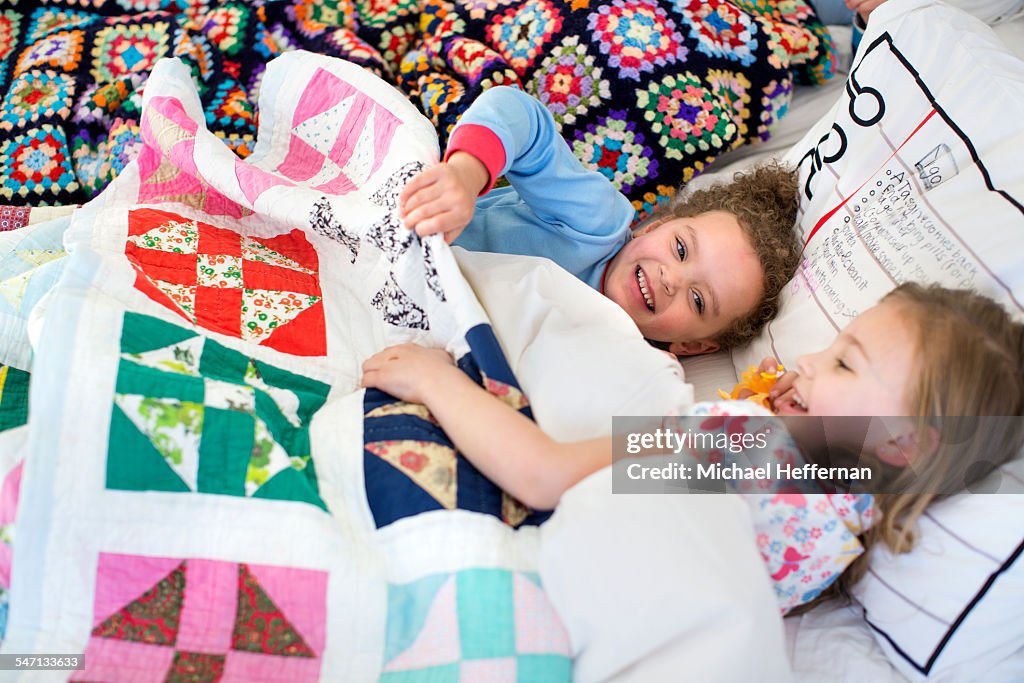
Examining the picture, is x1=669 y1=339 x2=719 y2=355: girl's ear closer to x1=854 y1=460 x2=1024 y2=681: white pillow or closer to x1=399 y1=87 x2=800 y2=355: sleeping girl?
x1=399 y1=87 x2=800 y2=355: sleeping girl

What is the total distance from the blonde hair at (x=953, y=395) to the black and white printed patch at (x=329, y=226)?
2.15 feet

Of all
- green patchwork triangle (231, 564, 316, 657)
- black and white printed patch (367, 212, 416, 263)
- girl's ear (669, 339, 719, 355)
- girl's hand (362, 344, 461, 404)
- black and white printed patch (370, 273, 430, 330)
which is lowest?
girl's ear (669, 339, 719, 355)

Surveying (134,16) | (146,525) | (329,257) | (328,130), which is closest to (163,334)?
(146,525)

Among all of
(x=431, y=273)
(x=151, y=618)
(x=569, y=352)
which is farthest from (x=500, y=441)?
(x=151, y=618)

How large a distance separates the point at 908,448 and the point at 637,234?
0.57m

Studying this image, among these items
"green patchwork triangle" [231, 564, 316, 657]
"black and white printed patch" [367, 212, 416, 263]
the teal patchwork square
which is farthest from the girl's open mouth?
"green patchwork triangle" [231, 564, 316, 657]

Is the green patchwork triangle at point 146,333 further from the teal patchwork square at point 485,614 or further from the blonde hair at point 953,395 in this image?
the blonde hair at point 953,395

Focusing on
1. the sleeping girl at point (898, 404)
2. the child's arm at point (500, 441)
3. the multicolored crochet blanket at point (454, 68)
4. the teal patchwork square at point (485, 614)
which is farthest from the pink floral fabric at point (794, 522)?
the multicolored crochet blanket at point (454, 68)

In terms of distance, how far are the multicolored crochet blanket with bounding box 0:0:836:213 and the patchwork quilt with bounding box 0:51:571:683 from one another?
1.67 ft

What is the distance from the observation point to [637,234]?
1251mm

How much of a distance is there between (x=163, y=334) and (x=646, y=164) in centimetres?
91

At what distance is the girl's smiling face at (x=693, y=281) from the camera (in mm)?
1116

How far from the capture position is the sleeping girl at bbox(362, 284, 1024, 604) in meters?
0.77

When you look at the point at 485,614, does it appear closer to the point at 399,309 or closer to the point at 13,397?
the point at 399,309
